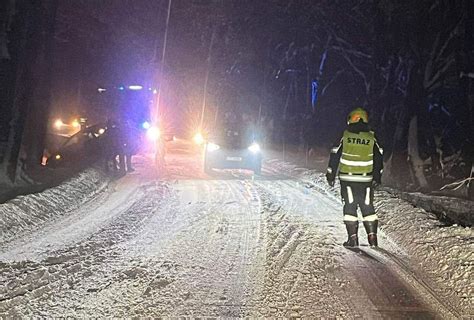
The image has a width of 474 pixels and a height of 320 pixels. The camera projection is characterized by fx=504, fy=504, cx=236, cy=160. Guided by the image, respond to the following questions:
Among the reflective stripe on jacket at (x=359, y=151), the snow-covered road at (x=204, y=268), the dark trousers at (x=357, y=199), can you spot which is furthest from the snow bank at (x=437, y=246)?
the reflective stripe on jacket at (x=359, y=151)

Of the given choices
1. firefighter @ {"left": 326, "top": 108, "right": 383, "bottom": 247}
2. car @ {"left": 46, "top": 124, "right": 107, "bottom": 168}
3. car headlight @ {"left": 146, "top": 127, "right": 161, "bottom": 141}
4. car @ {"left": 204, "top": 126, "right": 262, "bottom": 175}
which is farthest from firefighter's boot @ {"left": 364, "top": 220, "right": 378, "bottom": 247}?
car headlight @ {"left": 146, "top": 127, "right": 161, "bottom": 141}

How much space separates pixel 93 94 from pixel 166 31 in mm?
6404

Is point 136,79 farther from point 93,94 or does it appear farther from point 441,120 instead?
point 441,120

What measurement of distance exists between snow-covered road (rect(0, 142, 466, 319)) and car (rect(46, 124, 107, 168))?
745cm

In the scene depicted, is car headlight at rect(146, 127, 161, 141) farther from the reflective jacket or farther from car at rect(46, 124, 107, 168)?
the reflective jacket

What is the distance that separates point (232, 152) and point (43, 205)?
9619mm


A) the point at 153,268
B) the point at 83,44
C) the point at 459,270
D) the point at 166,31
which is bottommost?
the point at 153,268

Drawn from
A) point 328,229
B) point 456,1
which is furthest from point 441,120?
point 328,229

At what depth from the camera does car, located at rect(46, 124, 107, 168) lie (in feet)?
58.9

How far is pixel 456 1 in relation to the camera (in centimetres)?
1603

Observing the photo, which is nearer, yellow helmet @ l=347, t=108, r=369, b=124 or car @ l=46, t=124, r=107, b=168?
yellow helmet @ l=347, t=108, r=369, b=124

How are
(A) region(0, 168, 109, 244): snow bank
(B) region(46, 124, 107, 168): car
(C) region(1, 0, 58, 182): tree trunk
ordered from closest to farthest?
1. (A) region(0, 168, 109, 244): snow bank
2. (C) region(1, 0, 58, 182): tree trunk
3. (B) region(46, 124, 107, 168): car

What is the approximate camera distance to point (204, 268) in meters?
6.49

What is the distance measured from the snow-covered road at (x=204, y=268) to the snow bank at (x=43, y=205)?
0.27m
